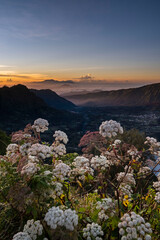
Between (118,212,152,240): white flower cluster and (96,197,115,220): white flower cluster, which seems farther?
(96,197,115,220): white flower cluster

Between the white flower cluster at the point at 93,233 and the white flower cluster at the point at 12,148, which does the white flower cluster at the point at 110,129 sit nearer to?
the white flower cluster at the point at 93,233

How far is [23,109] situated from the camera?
44469 mm

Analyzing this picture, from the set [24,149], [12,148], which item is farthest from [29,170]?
[12,148]

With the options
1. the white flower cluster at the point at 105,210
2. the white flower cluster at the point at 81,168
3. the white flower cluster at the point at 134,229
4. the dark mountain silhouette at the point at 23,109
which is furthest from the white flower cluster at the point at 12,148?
the dark mountain silhouette at the point at 23,109

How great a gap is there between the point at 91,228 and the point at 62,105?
82361 mm

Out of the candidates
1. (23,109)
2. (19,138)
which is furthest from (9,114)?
(19,138)

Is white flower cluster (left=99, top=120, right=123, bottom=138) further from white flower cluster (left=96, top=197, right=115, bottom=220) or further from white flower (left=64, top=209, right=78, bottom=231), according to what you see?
white flower (left=64, top=209, right=78, bottom=231)

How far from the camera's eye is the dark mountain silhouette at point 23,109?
125 feet

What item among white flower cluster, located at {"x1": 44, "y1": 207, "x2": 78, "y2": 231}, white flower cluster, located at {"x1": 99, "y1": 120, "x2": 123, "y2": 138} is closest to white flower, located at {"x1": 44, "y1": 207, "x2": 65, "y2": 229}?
white flower cluster, located at {"x1": 44, "y1": 207, "x2": 78, "y2": 231}

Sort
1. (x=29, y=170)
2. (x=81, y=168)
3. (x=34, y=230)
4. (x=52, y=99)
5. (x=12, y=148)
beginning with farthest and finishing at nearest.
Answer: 1. (x=52, y=99)
2. (x=81, y=168)
3. (x=12, y=148)
4. (x=29, y=170)
5. (x=34, y=230)

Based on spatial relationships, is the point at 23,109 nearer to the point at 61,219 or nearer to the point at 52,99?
the point at 52,99

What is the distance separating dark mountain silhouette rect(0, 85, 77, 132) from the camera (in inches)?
1499

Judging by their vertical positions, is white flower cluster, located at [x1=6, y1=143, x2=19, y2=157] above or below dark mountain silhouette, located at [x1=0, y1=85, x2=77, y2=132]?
above

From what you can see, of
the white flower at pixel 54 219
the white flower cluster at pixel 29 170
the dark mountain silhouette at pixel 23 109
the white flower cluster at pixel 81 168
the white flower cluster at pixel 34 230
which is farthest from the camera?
the dark mountain silhouette at pixel 23 109
